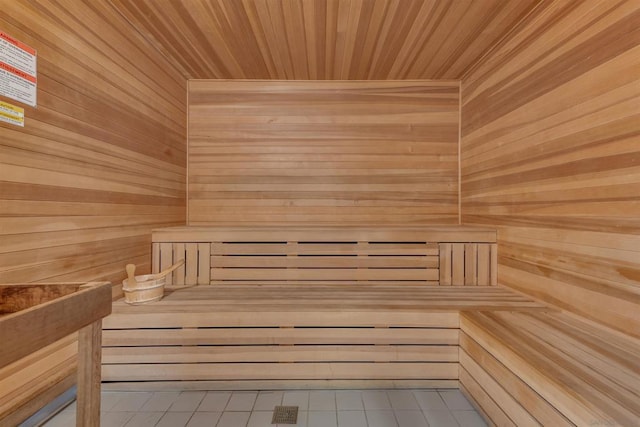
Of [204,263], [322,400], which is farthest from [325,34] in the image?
[322,400]

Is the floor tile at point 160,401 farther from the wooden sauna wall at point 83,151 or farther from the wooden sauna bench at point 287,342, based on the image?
the wooden sauna wall at point 83,151

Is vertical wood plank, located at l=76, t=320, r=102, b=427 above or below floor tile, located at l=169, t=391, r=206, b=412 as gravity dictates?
above

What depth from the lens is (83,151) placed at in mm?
1563

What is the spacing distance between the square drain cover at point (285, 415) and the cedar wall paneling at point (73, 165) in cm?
108

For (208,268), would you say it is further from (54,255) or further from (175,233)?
(54,255)

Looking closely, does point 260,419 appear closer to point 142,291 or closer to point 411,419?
point 411,419

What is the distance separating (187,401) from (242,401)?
0.98 ft

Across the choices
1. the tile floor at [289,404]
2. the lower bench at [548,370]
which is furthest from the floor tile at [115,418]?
the lower bench at [548,370]

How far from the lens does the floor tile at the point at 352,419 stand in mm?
1415

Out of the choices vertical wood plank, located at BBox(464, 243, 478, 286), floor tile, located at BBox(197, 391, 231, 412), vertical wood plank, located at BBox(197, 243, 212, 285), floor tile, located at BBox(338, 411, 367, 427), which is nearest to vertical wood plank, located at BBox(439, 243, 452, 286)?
vertical wood plank, located at BBox(464, 243, 478, 286)

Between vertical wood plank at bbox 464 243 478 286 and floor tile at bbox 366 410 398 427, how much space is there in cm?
113

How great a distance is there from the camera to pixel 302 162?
265cm

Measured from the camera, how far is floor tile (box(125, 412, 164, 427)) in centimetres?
142

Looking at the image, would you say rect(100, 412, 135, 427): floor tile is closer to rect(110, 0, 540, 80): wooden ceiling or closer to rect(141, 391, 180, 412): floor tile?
rect(141, 391, 180, 412): floor tile
